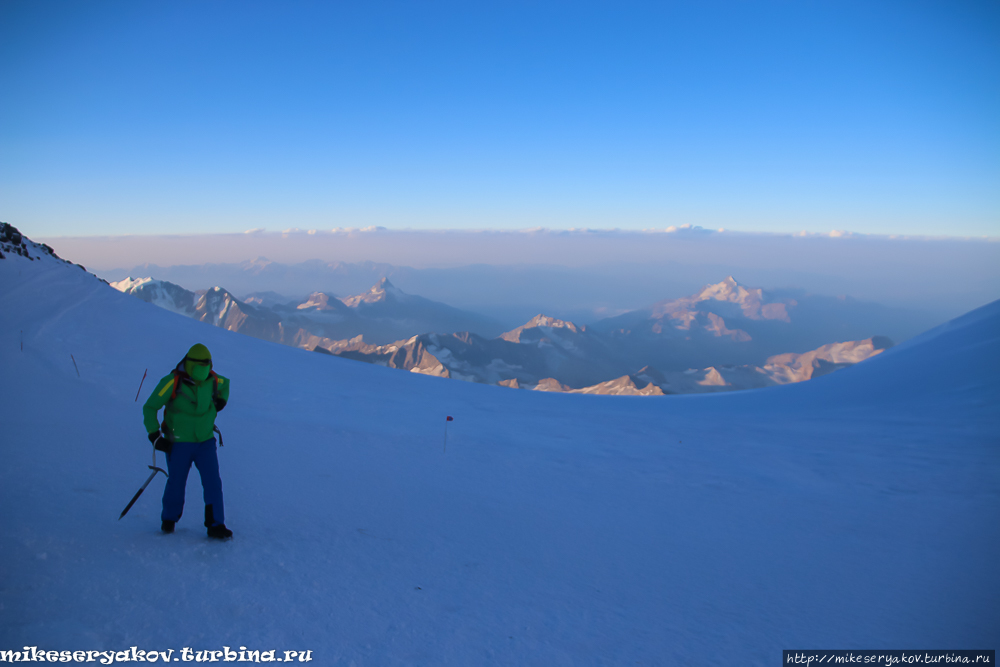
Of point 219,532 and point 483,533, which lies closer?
point 219,532

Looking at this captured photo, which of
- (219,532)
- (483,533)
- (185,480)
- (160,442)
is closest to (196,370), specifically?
(160,442)

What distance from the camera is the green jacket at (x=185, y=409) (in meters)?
4.65

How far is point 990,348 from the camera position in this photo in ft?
61.9

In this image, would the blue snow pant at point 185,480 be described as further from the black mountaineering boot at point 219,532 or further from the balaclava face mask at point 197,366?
the balaclava face mask at point 197,366

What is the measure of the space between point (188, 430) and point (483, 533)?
11.9 feet

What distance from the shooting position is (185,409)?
15.5 ft

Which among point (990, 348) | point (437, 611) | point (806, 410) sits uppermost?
point (990, 348)

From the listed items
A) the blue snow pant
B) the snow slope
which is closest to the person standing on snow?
the blue snow pant

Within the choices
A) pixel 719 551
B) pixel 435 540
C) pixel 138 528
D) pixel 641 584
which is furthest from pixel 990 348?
pixel 138 528

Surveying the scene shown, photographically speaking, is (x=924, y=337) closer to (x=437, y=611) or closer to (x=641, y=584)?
(x=641, y=584)

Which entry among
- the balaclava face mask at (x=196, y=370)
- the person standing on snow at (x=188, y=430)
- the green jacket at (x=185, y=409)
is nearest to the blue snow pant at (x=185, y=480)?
the person standing on snow at (x=188, y=430)

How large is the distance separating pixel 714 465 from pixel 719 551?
484cm

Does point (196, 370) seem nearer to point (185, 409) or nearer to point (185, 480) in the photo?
point (185, 409)

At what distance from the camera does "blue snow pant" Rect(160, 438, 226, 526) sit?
4.78 metres
